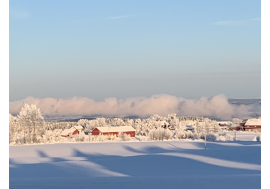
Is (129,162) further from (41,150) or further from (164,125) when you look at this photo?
(164,125)

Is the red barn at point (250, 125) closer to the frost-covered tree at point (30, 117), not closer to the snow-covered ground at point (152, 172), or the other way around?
the snow-covered ground at point (152, 172)

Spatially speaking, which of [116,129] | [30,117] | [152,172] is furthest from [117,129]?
[152,172]

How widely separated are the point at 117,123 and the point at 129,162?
29286mm

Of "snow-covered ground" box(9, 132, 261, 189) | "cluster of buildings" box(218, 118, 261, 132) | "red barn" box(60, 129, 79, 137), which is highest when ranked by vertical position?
"snow-covered ground" box(9, 132, 261, 189)

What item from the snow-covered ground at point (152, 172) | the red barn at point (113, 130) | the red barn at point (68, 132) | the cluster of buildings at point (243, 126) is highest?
the snow-covered ground at point (152, 172)

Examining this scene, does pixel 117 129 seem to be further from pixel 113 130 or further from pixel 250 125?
pixel 250 125

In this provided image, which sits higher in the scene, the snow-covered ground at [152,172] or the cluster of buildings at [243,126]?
the snow-covered ground at [152,172]

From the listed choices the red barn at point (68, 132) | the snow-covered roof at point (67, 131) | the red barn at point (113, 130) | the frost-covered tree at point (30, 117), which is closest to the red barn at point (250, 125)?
the red barn at point (113, 130)

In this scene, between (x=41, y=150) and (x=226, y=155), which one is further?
(x=41, y=150)

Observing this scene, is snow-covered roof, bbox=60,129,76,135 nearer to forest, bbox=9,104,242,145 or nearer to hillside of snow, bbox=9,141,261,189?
forest, bbox=9,104,242,145

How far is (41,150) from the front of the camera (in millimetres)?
26938

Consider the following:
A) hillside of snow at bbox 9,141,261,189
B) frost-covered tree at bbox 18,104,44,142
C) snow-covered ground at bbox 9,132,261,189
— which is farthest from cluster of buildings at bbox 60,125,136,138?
snow-covered ground at bbox 9,132,261,189
